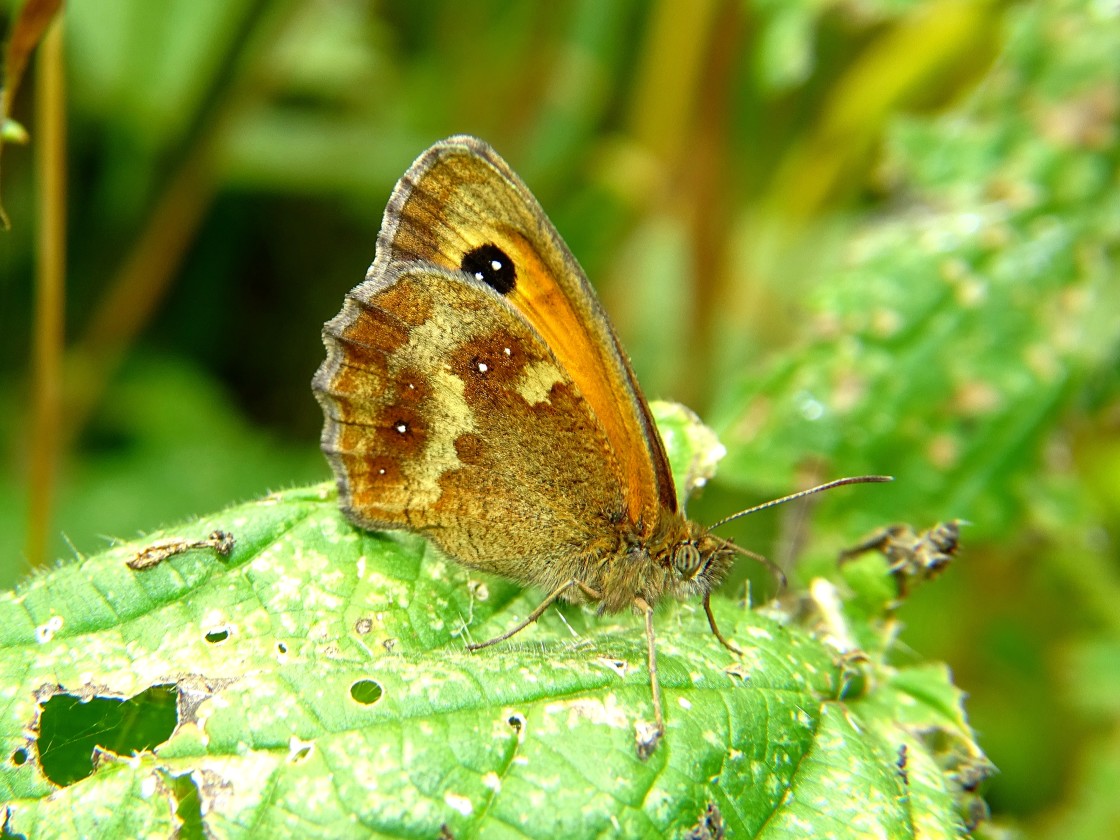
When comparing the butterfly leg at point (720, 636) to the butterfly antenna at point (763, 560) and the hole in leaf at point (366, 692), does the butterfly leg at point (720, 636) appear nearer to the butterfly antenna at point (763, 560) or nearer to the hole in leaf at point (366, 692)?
the butterfly antenna at point (763, 560)

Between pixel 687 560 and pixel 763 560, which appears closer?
pixel 687 560

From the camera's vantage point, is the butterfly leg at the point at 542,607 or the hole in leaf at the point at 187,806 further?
the butterfly leg at the point at 542,607

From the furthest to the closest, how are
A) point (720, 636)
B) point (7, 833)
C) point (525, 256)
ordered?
point (525, 256), point (720, 636), point (7, 833)

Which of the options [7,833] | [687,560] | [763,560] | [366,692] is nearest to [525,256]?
[687,560]

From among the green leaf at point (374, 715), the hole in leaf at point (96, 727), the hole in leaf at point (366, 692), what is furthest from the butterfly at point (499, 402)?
the hole in leaf at point (96, 727)

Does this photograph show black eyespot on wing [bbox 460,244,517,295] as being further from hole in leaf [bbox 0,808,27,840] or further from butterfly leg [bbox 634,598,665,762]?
hole in leaf [bbox 0,808,27,840]

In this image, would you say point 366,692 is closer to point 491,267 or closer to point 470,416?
point 470,416
